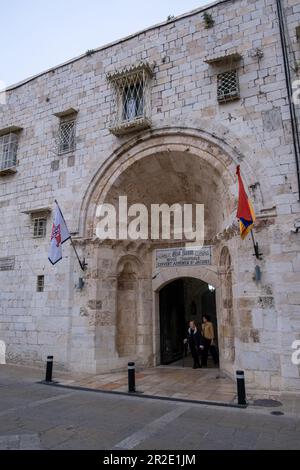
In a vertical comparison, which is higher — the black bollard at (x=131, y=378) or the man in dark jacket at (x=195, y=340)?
the man in dark jacket at (x=195, y=340)

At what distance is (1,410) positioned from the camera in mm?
5605

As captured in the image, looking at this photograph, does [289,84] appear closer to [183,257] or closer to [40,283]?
[183,257]

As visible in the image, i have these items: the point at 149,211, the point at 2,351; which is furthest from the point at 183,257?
the point at 2,351

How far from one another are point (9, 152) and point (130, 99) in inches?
200

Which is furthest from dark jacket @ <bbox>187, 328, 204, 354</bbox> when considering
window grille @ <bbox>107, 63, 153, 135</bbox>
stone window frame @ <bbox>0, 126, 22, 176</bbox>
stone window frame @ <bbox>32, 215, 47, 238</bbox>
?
stone window frame @ <bbox>0, 126, 22, 176</bbox>

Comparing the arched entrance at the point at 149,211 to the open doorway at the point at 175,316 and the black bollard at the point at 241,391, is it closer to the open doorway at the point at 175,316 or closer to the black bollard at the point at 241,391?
the open doorway at the point at 175,316

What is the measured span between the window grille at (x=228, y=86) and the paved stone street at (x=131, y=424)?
7001mm

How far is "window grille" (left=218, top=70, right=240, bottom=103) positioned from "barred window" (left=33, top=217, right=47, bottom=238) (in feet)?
21.1

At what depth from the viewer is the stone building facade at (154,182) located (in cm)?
727

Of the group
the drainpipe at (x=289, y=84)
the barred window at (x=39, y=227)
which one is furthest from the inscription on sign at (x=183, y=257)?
the barred window at (x=39, y=227)

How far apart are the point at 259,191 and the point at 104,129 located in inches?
204

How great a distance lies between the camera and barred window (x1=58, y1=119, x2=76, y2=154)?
10.7 metres
